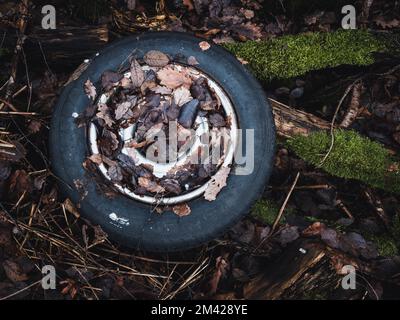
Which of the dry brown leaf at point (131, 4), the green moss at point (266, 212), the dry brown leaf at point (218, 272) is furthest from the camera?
the dry brown leaf at point (131, 4)

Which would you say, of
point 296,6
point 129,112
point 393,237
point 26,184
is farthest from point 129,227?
point 296,6

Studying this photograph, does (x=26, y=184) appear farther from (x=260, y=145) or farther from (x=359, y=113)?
(x=359, y=113)

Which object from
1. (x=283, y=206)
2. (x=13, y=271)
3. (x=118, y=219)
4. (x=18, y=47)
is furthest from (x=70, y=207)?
(x=283, y=206)

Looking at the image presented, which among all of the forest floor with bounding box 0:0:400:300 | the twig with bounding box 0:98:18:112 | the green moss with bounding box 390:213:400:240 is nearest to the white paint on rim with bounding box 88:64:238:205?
the forest floor with bounding box 0:0:400:300

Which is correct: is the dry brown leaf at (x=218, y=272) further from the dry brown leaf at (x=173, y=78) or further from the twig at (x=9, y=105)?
the twig at (x=9, y=105)

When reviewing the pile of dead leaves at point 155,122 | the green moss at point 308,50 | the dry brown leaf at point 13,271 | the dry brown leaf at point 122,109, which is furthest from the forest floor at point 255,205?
the dry brown leaf at point 122,109

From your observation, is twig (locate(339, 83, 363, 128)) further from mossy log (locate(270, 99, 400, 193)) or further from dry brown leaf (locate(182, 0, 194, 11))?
dry brown leaf (locate(182, 0, 194, 11))
